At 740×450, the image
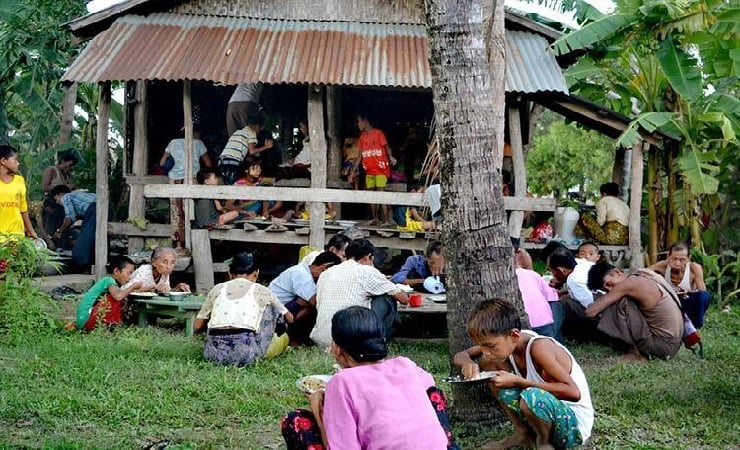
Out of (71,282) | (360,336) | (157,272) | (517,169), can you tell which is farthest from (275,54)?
(360,336)

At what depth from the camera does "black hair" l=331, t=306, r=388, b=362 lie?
371 centimetres

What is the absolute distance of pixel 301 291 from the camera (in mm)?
8414

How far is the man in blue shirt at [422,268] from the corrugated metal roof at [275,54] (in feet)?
8.79

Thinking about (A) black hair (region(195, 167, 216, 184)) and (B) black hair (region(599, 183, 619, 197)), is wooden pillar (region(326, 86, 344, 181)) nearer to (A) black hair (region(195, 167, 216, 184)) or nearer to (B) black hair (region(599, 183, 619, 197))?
(A) black hair (region(195, 167, 216, 184))

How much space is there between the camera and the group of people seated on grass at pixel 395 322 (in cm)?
362

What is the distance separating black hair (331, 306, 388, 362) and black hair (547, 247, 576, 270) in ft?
16.9

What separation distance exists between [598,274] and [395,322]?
2009 millimetres

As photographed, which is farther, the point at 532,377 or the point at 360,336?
the point at 532,377

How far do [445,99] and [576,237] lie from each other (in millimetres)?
8065

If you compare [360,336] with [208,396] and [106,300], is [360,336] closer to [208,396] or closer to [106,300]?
[208,396]

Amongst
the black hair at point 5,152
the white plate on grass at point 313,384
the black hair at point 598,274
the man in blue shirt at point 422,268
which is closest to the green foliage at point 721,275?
the black hair at point 598,274

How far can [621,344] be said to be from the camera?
8445 mm

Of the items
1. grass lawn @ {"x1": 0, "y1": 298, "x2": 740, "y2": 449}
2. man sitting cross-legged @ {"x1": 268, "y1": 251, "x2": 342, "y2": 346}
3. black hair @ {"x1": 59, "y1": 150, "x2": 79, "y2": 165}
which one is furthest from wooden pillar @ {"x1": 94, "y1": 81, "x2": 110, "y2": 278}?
man sitting cross-legged @ {"x1": 268, "y1": 251, "x2": 342, "y2": 346}

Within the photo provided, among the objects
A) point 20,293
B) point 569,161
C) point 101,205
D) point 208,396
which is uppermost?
point 569,161
